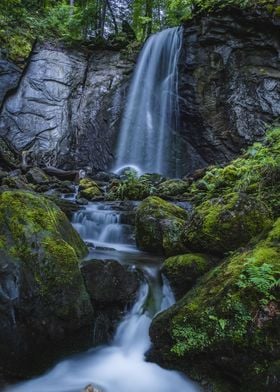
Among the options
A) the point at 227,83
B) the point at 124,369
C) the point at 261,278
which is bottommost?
the point at 124,369

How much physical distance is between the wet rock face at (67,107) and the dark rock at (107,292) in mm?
11080

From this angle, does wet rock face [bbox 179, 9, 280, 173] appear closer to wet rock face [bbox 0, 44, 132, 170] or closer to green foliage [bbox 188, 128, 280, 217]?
wet rock face [bbox 0, 44, 132, 170]

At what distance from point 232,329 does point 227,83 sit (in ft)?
44.9

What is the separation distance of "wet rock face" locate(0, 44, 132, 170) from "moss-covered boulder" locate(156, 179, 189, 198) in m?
5.43

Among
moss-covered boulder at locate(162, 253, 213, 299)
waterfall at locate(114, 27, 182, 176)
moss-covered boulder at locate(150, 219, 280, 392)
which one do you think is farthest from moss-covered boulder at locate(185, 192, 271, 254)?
waterfall at locate(114, 27, 182, 176)

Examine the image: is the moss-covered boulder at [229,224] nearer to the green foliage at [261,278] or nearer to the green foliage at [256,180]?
the green foliage at [256,180]

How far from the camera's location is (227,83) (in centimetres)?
1547

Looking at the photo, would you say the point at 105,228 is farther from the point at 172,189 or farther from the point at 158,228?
the point at 172,189

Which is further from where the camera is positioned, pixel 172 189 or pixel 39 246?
pixel 172 189

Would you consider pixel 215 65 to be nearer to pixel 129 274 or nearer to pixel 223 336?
pixel 129 274

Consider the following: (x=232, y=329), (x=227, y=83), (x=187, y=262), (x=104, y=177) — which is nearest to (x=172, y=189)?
(x=104, y=177)

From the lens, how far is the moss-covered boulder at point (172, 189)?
36.0 feet

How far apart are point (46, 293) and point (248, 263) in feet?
7.34

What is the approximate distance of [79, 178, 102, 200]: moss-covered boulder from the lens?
1111 cm
